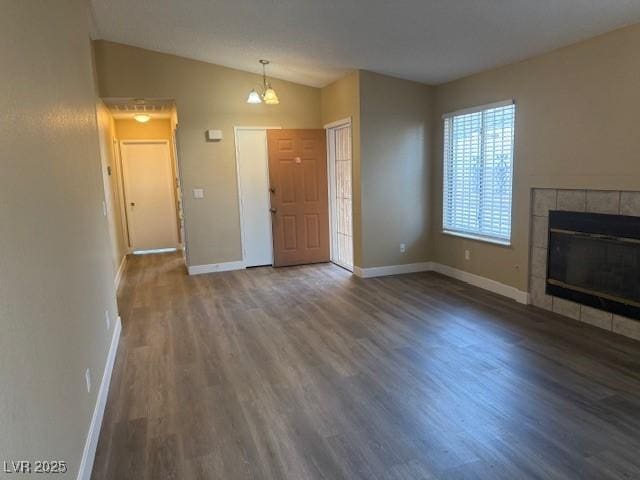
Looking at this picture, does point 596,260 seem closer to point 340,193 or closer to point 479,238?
point 479,238

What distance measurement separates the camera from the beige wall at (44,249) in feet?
4.50

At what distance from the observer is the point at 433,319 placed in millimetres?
4156

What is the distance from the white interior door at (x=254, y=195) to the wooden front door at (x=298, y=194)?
0.49 feet

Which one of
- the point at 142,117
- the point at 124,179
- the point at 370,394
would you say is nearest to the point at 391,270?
the point at 370,394

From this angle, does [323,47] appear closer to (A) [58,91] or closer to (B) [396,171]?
(B) [396,171]

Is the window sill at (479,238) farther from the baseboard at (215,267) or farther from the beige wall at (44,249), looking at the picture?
the beige wall at (44,249)

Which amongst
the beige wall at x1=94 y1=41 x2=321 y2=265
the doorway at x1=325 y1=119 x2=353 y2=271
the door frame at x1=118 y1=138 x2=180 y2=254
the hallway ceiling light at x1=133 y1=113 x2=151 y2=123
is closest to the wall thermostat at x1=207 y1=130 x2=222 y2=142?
the beige wall at x1=94 y1=41 x2=321 y2=265

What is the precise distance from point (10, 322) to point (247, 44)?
4357 millimetres

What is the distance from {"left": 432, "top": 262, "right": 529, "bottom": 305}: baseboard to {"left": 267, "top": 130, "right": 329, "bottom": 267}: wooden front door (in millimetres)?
1907

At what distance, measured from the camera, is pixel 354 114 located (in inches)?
219

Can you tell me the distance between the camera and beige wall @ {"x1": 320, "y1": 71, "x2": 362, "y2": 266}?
5508 mm

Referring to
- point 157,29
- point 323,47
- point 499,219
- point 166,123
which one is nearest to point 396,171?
point 499,219

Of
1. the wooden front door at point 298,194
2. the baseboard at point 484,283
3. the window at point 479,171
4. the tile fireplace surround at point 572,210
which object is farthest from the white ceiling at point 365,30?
the baseboard at point 484,283

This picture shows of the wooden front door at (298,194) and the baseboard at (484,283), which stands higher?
the wooden front door at (298,194)
